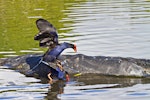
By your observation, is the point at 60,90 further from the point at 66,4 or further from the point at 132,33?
the point at 66,4

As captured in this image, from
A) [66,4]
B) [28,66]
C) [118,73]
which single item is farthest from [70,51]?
[66,4]

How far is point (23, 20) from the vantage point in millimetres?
20812

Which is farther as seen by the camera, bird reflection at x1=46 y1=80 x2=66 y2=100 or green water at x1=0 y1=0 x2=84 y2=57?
green water at x1=0 y1=0 x2=84 y2=57

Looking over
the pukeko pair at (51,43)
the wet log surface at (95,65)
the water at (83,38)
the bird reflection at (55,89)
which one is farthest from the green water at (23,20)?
the bird reflection at (55,89)

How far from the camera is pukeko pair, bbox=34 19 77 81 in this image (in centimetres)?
1098

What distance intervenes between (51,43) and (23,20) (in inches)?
390

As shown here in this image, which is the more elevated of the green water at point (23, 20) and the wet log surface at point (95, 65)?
the wet log surface at point (95, 65)

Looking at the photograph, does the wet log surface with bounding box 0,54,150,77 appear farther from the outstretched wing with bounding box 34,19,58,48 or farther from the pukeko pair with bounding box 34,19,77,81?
the outstretched wing with bounding box 34,19,58,48

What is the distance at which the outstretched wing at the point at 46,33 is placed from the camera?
10969 millimetres

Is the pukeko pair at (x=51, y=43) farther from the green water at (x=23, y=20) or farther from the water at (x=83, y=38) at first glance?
the green water at (x=23, y=20)

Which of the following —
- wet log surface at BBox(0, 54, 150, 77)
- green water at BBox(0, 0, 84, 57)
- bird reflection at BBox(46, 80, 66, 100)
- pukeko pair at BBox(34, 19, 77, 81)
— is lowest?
green water at BBox(0, 0, 84, 57)

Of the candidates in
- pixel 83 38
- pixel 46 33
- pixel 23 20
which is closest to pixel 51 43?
pixel 46 33

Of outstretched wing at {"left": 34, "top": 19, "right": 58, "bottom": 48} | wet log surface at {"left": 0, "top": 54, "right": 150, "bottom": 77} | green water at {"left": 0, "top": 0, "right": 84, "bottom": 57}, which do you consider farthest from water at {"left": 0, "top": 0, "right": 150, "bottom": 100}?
outstretched wing at {"left": 34, "top": 19, "right": 58, "bottom": 48}

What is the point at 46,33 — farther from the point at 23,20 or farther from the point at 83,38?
the point at 23,20
